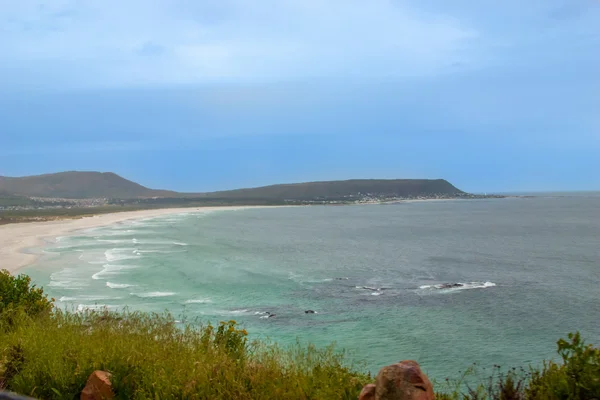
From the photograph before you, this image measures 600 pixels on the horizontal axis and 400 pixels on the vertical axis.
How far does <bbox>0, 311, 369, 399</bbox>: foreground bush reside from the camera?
6.32 metres

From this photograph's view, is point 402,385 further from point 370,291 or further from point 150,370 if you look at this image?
point 370,291

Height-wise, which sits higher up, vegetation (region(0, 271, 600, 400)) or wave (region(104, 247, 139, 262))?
vegetation (region(0, 271, 600, 400))

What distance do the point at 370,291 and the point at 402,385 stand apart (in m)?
22.0

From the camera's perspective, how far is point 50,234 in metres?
60.5

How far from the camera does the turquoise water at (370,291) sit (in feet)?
59.4

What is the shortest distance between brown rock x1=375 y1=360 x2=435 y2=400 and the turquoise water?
9238 mm

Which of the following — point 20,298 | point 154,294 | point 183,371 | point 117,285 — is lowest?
point 154,294

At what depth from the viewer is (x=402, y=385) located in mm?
5750

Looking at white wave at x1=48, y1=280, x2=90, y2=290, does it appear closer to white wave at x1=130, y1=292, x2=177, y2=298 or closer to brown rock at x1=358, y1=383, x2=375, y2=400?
white wave at x1=130, y1=292, x2=177, y2=298

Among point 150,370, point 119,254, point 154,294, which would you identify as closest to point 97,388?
point 150,370

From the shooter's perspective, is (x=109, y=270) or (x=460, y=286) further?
(x=109, y=270)

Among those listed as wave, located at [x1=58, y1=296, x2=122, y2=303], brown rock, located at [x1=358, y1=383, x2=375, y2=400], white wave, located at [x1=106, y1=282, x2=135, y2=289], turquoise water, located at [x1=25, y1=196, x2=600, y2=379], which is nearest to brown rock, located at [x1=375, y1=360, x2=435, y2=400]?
brown rock, located at [x1=358, y1=383, x2=375, y2=400]

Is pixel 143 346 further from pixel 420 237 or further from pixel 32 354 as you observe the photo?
pixel 420 237

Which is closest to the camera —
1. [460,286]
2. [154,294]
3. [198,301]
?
[198,301]
